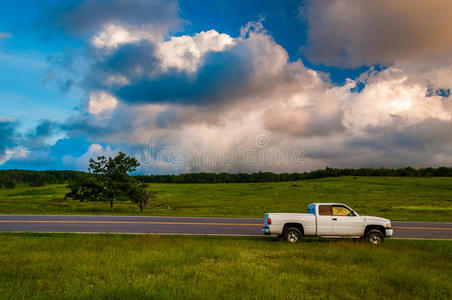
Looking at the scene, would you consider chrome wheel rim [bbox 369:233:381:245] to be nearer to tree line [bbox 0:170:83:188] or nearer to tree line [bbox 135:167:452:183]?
tree line [bbox 135:167:452:183]

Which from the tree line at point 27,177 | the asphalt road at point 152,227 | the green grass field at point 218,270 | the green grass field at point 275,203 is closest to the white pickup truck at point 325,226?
the green grass field at point 218,270

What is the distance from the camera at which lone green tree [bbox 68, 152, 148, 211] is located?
29.0 meters

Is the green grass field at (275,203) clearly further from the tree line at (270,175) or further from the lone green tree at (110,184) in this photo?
the tree line at (270,175)

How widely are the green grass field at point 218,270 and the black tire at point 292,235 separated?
71 cm

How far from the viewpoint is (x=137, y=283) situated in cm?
767

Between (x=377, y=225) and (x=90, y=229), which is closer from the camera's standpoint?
(x=377, y=225)

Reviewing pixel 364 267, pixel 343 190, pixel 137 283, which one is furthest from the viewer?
pixel 343 190

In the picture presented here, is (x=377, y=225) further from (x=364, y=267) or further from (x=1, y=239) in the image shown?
(x=1, y=239)

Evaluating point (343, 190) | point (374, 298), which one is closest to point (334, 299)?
point (374, 298)

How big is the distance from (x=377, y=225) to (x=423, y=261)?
3.27 m

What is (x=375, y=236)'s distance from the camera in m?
14.0

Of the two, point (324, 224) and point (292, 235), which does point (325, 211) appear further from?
point (292, 235)

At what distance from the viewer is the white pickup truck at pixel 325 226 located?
45.4 feet

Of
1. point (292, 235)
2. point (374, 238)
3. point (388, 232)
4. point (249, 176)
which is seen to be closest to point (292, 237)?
point (292, 235)
